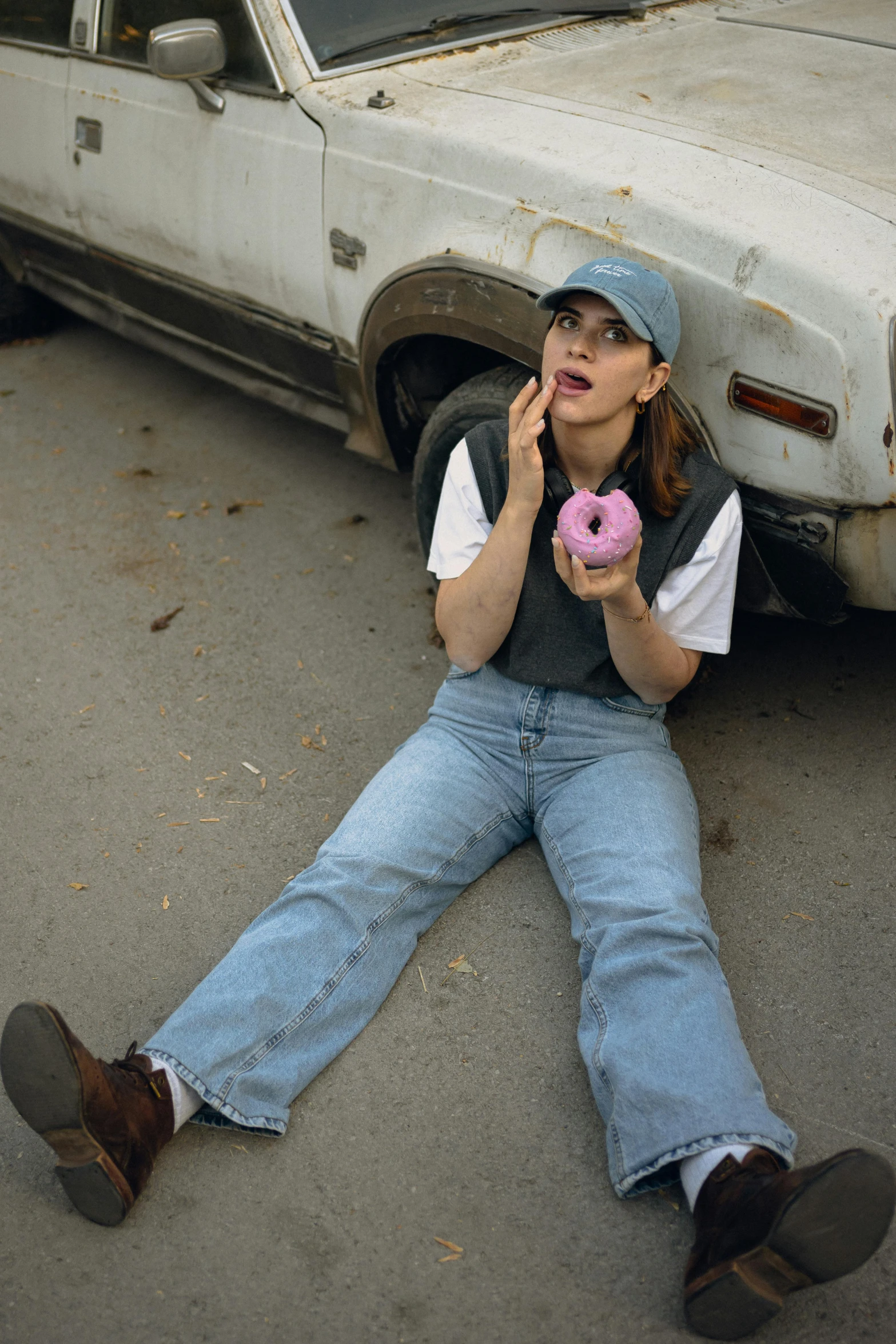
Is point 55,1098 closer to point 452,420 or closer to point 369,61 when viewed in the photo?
point 452,420

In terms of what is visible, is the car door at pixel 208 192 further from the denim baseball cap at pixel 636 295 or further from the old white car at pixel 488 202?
the denim baseball cap at pixel 636 295

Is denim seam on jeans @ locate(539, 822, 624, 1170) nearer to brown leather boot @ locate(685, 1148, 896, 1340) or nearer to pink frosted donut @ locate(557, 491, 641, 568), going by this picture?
brown leather boot @ locate(685, 1148, 896, 1340)

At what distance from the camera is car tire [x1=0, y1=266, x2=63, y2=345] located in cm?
545

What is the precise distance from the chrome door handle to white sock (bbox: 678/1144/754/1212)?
12.0ft

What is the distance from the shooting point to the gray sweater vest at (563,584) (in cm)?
243

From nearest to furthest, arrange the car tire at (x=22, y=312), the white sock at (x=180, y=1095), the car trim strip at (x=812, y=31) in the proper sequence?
the white sock at (x=180, y=1095) < the car trim strip at (x=812, y=31) < the car tire at (x=22, y=312)

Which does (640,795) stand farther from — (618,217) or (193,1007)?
(618,217)

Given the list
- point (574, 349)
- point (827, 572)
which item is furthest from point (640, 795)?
point (574, 349)

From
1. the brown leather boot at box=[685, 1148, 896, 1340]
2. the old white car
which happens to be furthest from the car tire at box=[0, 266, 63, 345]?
the brown leather boot at box=[685, 1148, 896, 1340]

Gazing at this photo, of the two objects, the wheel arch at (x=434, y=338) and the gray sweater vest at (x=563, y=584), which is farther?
the wheel arch at (x=434, y=338)

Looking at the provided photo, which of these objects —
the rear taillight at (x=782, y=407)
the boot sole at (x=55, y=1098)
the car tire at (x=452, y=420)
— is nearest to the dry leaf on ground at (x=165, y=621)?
the car tire at (x=452, y=420)

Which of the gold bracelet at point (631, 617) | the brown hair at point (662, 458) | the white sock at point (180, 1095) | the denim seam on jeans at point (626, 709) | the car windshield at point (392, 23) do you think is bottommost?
the white sock at point (180, 1095)

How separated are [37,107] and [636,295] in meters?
3.02

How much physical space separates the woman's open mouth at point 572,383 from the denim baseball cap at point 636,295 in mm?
141
